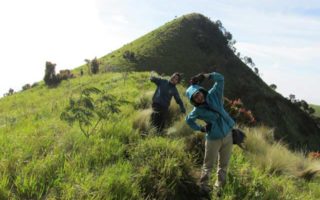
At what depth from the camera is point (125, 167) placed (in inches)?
272

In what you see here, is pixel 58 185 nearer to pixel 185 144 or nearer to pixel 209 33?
pixel 185 144

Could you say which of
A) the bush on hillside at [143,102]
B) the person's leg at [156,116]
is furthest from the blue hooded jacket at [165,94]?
the bush on hillside at [143,102]

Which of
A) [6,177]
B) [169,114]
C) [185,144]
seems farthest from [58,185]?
[169,114]

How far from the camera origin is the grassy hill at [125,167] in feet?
20.5

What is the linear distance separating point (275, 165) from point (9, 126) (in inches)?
245

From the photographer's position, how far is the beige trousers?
749 centimetres

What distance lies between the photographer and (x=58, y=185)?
6316 millimetres

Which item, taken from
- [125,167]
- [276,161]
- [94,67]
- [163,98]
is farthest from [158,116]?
[94,67]

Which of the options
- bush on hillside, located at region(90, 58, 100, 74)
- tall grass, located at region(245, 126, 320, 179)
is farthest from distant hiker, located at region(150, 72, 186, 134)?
bush on hillside, located at region(90, 58, 100, 74)

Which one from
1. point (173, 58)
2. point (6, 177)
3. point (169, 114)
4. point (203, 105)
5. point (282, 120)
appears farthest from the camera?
point (173, 58)

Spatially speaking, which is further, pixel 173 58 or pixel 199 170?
pixel 173 58

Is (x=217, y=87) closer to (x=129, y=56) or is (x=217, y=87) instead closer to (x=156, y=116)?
(x=156, y=116)

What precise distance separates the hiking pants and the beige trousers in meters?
2.73

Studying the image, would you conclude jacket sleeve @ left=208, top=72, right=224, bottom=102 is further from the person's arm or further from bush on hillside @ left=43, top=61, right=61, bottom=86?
bush on hillside @ left=43, top=61, right=61, bottom=86
